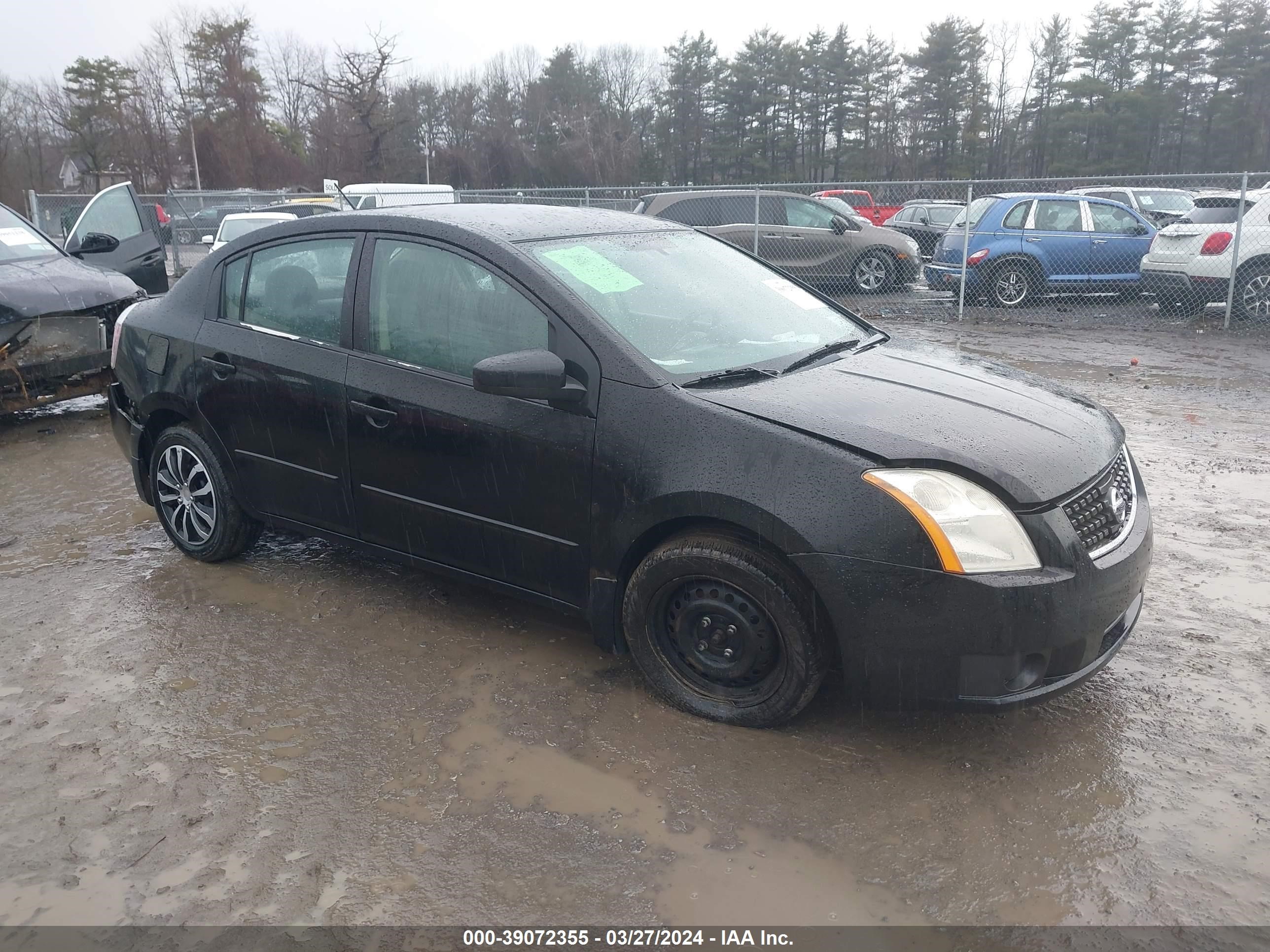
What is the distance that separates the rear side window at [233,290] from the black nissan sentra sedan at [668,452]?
0.04ft

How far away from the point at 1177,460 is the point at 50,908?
6.45 metres

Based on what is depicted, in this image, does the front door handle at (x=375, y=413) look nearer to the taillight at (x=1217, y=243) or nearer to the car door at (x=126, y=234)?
the car door at (x=126, y=234)

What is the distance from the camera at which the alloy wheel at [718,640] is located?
10.3ft

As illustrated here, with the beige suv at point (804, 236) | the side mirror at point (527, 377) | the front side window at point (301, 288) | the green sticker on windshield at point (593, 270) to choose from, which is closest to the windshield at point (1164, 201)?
the beige suv at point (804, 236)

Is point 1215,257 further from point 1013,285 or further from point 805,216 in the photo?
point 805,216

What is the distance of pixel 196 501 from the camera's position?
4801 mm

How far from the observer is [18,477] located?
6504mm

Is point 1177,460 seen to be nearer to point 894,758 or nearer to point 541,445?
point 894,758

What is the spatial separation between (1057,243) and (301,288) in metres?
11.9

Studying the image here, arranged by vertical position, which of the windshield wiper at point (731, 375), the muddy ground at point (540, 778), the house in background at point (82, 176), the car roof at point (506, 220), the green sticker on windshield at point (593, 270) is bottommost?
the muddy ground at point (540, 778)

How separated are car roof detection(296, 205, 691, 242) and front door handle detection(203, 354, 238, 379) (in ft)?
2.24

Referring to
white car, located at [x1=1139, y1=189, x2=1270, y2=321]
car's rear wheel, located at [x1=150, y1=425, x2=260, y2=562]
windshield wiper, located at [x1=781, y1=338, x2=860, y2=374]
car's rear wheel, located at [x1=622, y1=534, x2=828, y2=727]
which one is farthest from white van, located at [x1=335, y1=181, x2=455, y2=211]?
car's rear wheel, located at [x1=622, y1=534, x2=828, y2=727]

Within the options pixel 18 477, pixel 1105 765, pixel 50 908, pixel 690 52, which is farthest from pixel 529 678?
pixel 690 52

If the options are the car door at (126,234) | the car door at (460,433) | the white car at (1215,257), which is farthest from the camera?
the white car at (1215,257)
